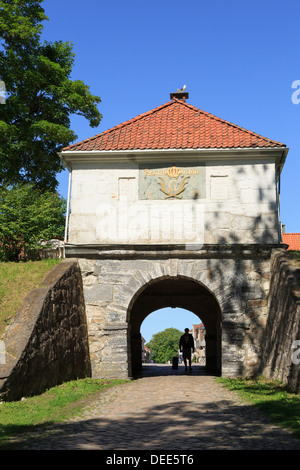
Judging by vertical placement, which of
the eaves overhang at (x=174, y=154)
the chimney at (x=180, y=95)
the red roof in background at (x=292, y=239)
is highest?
the chimney at (x=180, y=95)

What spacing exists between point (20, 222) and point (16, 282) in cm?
457

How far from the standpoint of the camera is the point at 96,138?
16016 mm

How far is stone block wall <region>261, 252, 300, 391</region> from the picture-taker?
10.4 m

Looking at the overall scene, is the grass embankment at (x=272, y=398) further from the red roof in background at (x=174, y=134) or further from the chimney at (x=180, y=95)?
the chimney at (x=180, y=95)

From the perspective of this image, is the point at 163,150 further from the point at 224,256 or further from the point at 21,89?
the point at 21,89

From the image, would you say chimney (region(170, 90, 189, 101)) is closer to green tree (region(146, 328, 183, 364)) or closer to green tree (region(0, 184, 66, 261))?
green tree (region(0, 184, 66, 261))

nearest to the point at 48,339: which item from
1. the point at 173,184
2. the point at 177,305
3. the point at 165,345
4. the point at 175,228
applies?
the point at 175,228

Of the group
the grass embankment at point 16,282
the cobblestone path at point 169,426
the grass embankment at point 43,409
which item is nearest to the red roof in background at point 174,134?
the grass embankment at point 16,282

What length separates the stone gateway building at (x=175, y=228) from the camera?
14125 millimetres

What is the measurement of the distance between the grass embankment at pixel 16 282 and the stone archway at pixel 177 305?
290 inches

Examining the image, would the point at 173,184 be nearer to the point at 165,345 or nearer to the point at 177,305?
the point at 177,305

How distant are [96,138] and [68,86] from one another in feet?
23.0

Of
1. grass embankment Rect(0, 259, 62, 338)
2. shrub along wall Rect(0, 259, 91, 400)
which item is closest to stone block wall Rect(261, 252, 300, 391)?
shrub along wall Rect(0, 259, 91, 400)

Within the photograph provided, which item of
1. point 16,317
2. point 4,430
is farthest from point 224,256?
point 4,430
